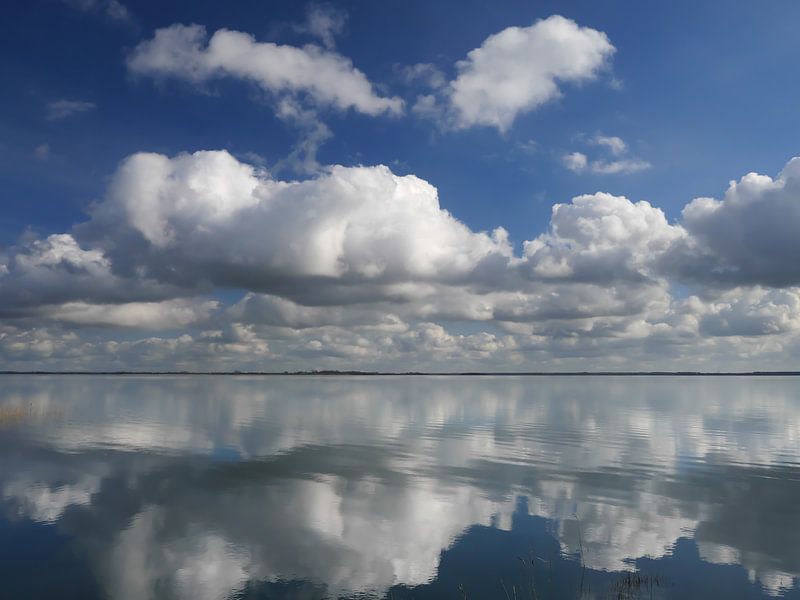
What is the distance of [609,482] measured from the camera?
33.5 metres

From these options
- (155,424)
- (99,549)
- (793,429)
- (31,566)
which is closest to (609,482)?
(99,549)

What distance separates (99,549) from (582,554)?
58.1ft

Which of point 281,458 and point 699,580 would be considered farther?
point 281,458

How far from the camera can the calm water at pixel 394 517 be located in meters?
18.6

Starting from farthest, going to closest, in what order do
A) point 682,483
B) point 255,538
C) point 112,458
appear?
1. point 112,458
2. point 682,483
3. point 255,538

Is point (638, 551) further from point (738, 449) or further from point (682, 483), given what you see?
point (738, 449)

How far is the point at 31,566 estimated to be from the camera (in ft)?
64.1

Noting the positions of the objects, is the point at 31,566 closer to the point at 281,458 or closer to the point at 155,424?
the point at 281,458

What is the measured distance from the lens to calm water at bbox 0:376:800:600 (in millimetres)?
18594

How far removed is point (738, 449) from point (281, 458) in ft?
121

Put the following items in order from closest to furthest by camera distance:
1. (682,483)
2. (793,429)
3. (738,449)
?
(682,483) < (738,449) < (793,429)

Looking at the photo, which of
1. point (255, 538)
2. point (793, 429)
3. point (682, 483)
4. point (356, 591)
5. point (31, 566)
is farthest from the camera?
point (793, 429)

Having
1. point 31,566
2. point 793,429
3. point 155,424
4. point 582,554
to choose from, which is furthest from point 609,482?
point 155,424

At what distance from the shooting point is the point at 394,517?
26.0 m
